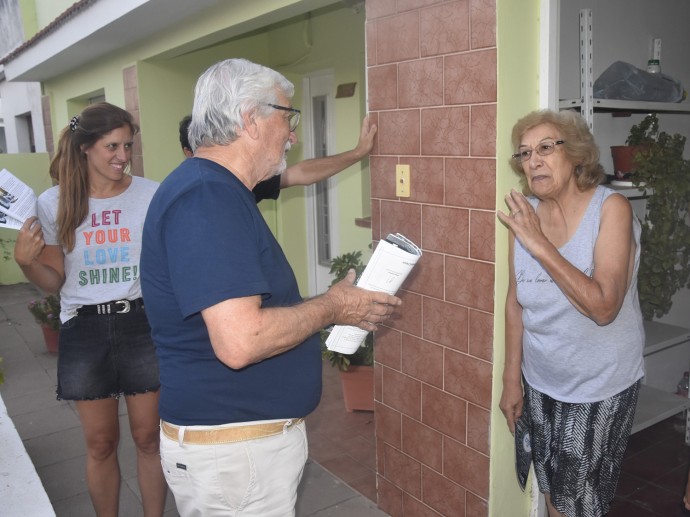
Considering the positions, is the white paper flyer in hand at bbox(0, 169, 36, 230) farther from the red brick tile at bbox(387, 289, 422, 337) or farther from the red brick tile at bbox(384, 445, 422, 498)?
the red brick tile at bbox(384, 445, 422, 498)

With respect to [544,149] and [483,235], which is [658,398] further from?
[544,149]

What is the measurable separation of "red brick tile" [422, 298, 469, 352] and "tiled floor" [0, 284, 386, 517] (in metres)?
1.05

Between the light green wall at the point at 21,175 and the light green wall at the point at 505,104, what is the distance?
8.11 meters

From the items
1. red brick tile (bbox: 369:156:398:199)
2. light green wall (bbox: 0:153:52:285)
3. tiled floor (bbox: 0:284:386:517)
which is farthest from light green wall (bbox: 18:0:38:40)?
red brick tile (bbox: 369:156:398:199)

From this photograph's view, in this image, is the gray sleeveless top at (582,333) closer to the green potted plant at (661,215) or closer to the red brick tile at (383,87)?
the red brick tile at (383,87)

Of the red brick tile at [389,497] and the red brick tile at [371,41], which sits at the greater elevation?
the red brick tile at [371,41]

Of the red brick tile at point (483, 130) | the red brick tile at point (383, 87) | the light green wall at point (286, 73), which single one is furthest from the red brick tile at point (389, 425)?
the light green wall at point (286, 73)

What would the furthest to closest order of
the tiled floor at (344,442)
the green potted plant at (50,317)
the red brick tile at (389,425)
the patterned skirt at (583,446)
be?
1. the green potted plant at (50,317)
2. the tiled floor at (344,442)
3. the red brick tile at (389,425)
4. the patterned skirt at (583,446)

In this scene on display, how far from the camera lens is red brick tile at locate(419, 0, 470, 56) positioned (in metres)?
2.14

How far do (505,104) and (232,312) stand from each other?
1273 millimetres

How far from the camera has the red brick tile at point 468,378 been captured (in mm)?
2314

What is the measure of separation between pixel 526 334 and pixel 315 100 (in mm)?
4166

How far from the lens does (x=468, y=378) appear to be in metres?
2.38

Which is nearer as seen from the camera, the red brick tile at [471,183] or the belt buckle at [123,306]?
the red brick tile at [471,183]
